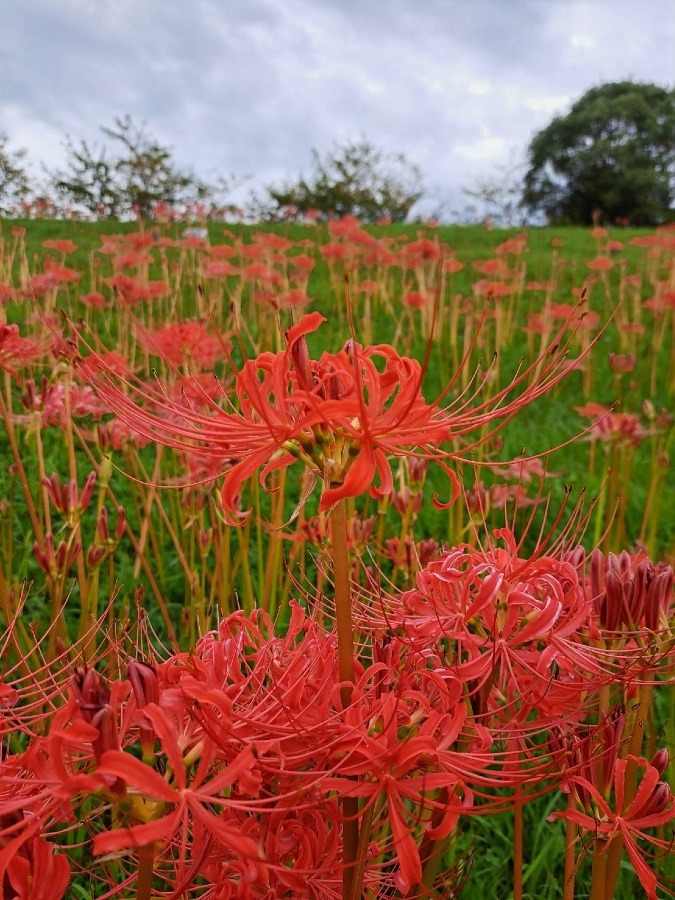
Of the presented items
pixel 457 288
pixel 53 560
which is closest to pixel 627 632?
pixel 53 560

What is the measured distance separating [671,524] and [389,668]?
2.63 m

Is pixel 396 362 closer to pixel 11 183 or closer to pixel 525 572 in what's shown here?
pixel 525 572

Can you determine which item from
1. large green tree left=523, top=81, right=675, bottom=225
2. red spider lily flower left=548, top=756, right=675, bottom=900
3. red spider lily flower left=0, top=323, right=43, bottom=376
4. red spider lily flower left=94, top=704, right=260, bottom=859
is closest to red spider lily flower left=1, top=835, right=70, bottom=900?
red spider lily flower left=94, top=704, right=260, bottom=859

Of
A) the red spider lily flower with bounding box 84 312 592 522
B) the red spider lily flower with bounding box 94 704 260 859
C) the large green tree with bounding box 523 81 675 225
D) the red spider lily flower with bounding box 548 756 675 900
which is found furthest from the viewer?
the large green tree with bounding box 523 81 675 225

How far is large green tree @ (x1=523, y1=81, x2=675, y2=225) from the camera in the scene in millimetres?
22406

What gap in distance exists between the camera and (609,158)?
23.3 m

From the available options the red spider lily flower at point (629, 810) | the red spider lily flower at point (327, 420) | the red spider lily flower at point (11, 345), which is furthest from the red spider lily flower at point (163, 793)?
the red spider lily flower at point (11, 345)

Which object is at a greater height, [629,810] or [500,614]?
[500,614]

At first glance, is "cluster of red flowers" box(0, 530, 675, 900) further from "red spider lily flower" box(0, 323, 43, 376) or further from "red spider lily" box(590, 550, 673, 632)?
"red spider lily flower" box(0, 323, 43, 376)

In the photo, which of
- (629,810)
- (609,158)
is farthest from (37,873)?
(609,158)

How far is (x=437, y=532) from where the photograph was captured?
273 centimetres

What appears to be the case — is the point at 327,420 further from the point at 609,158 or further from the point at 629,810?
the point at 609,158

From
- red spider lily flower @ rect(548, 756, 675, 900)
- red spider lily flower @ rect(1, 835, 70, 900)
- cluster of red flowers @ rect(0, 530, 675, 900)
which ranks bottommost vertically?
red spider lily flower @ rect(548, 756, 675, 900)

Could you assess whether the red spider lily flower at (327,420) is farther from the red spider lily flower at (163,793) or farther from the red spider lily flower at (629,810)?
the red spider lily flower at (629,810)
